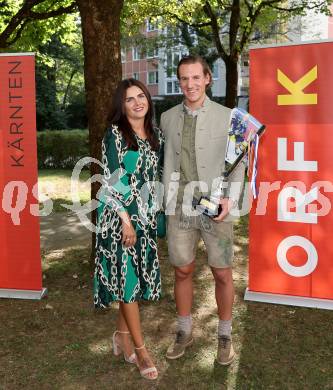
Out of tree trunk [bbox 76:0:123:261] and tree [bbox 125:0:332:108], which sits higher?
tree [bbox 125:0:332:108]

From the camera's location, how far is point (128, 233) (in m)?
3.19

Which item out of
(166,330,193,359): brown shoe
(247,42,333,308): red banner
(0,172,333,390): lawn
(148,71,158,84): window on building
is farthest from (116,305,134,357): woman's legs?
(148,71,158,84): window on building

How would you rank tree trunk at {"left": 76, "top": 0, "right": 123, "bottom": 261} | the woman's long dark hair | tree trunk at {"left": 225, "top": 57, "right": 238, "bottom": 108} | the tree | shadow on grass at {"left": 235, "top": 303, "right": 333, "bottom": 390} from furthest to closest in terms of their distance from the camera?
tree trunk at {"left": 225, "top": 57, "right": 238, "bottom": 108}
the tree
tree trunk at {"left": 76, "top": 0, "right": 123, "bottom": 261}
shadow on grass at {"left": 235, "top": 303, "right": 333, "bottom": 390}
the woman's long dark hair

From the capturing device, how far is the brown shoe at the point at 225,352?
11.9 ft

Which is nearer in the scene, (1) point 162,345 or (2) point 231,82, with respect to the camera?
(1) point 162,345

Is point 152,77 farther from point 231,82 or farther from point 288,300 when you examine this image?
point 288,300

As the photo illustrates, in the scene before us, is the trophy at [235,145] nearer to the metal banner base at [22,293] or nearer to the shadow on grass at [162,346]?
the shadow on grass at [162,346]

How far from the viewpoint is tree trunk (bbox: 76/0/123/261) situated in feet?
16.5

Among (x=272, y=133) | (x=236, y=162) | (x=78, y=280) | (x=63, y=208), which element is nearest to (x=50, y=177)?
(x=63, y=208)

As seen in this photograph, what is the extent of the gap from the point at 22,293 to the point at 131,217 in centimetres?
224

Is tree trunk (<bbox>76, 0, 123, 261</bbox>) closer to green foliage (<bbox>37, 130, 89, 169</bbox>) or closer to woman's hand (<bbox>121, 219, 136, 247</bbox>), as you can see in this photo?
woman's hand (<bbox>121, 219, 136, 247</bbox>)

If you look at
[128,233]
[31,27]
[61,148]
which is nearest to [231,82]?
[31,27]

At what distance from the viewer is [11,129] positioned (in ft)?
15.1

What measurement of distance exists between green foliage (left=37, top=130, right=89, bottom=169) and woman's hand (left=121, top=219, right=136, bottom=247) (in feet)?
45.9
